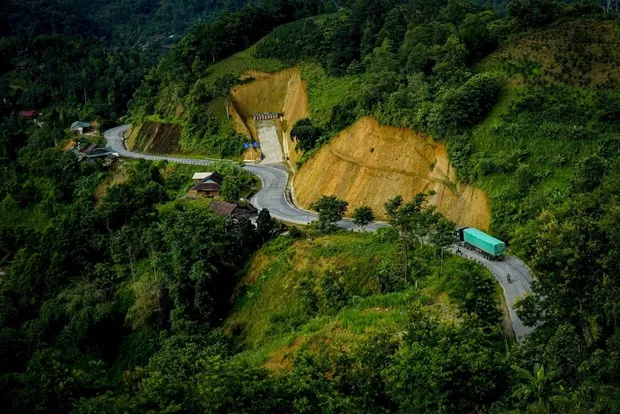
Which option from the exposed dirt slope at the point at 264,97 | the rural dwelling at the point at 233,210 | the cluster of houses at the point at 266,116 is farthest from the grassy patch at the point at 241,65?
the rural dwelling at the point at 233,210

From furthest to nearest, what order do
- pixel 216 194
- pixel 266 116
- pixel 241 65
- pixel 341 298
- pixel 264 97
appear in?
1. pixel 241 65
2. pixel 264 97
3. pixel 266 116
4. pixel 216 194
5. pixel 341 298

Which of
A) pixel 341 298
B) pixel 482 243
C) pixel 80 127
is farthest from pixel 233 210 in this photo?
pixel 80 127

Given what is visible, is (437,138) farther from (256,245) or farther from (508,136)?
(256,245)

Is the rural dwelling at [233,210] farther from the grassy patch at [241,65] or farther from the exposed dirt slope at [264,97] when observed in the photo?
the grassy patch at [241,65]

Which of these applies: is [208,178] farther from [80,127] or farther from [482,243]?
[80,127]

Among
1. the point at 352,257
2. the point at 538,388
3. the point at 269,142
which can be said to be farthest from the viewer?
the point at 269,142

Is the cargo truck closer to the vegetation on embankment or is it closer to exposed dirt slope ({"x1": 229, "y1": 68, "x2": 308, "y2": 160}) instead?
the vegetation on embankment
